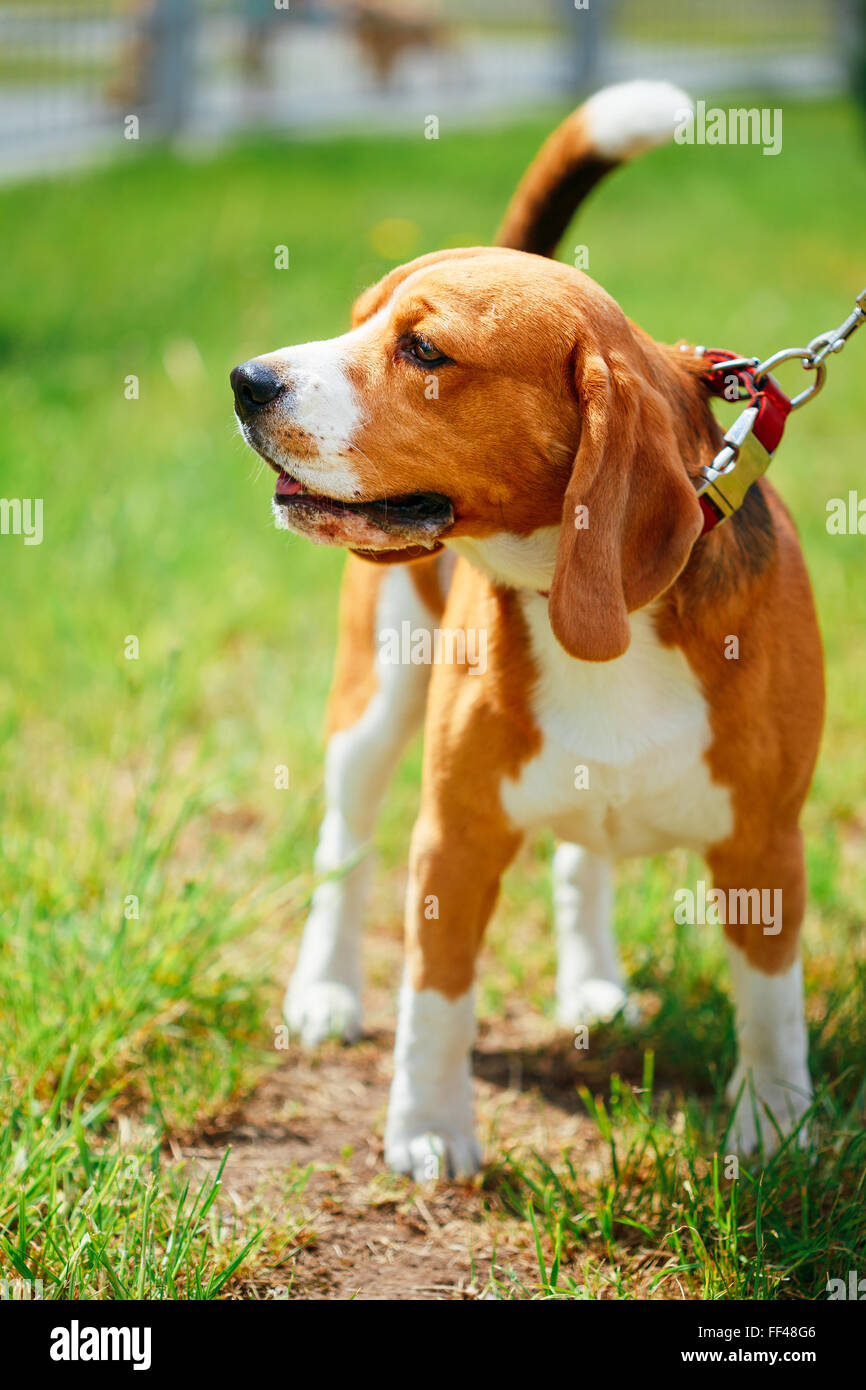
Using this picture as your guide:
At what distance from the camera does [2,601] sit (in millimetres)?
5453

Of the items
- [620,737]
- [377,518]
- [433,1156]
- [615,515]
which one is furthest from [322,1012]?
[615,515]

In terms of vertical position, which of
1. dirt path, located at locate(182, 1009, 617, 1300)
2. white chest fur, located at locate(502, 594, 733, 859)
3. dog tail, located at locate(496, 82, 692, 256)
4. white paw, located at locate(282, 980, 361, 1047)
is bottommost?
dirt path, located at locate(182, 1009, 617, 1300)

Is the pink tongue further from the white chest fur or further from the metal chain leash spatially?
the metal chain leash

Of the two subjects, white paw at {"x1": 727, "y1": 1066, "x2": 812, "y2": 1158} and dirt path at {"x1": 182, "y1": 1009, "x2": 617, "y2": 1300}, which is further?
white paw at {"x1": 727, "y1": 1066, "x2": 812, "y2": 1158}

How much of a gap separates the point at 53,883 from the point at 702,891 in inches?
68.8

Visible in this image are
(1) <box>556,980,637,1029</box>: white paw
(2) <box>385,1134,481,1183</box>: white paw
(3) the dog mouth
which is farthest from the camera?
(1) <box>556,980,637,1029</box>: white paw

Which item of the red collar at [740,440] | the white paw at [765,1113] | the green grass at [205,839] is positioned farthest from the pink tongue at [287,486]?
the white paw at [765,1113]

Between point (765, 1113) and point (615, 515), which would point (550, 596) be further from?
point (765, 1113)

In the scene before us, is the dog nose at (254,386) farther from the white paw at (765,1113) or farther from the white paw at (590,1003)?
the white paw at (590,1003)

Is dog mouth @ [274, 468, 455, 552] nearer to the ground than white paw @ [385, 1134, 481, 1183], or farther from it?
farther from it

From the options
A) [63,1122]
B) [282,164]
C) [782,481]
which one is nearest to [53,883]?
[63,1122]

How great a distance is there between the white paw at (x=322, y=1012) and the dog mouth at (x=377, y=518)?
4.91 feet

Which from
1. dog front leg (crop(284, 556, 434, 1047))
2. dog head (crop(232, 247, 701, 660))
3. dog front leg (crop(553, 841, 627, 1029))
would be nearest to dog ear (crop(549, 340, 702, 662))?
dog head (crop(232, 247, 701, 660))

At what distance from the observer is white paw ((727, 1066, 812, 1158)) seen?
3.12m
